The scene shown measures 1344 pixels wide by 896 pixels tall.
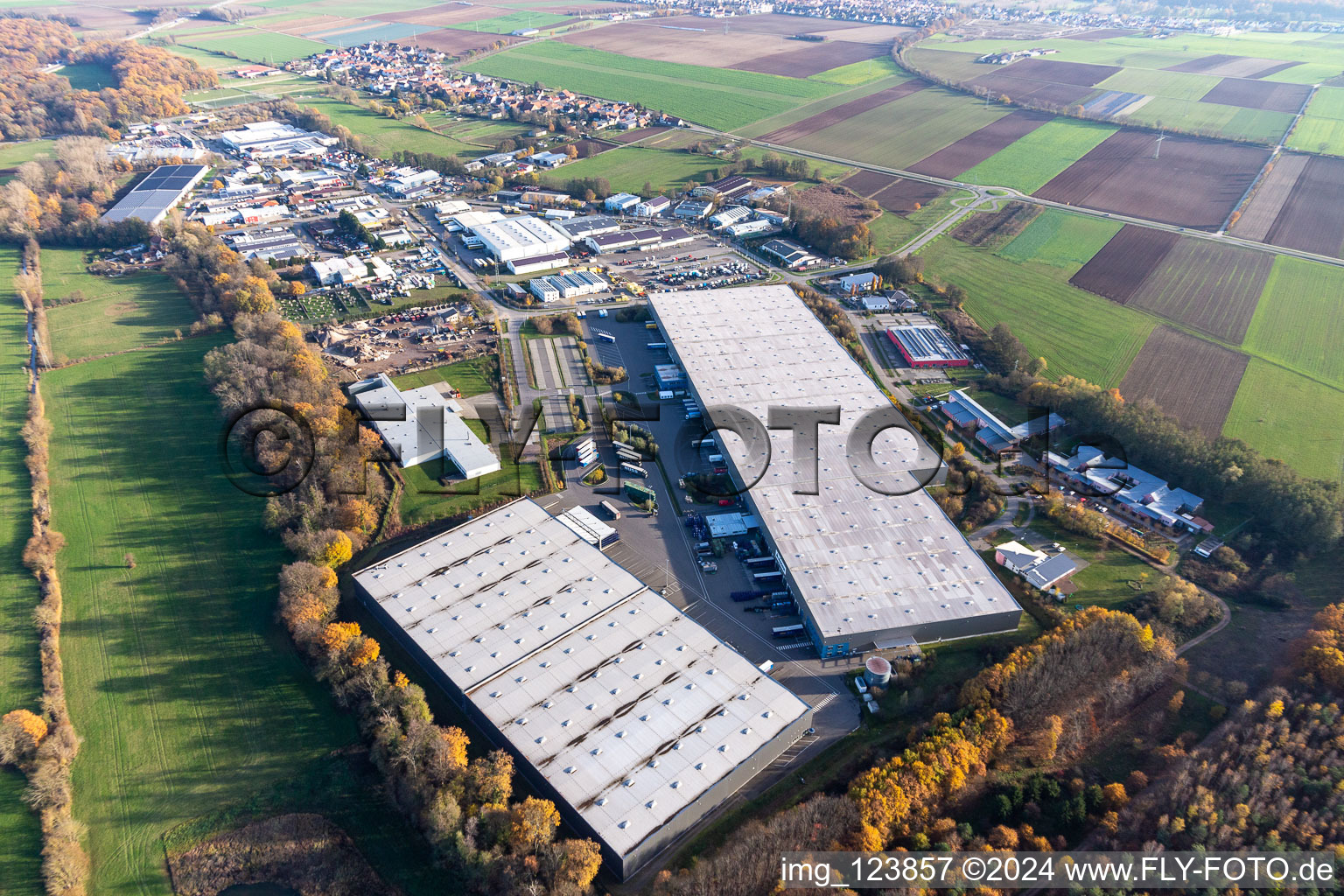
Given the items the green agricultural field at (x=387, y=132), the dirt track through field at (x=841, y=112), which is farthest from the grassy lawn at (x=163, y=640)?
the dirt track through field at (x=841, y=112)

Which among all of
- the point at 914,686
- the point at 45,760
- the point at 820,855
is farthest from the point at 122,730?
the point at 914,686

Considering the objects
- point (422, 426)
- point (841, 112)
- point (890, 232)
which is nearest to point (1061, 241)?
point (890, 232)

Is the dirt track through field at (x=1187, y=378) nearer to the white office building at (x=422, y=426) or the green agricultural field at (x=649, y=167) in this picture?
the white office building at (x=422, y=426)

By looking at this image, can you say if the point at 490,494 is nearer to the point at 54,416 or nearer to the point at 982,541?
the point at 982,541

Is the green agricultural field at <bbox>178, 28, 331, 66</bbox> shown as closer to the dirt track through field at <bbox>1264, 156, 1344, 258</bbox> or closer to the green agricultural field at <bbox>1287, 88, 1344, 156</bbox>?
the dirt track through field at <bbox>1264, 156, 1344, 258</bbox>

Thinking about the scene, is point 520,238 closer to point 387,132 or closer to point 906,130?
point 387,132

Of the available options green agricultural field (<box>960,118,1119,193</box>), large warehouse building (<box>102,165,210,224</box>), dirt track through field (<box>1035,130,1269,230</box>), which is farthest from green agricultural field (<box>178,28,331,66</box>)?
dirt track through field (<box>1035,130,1269,230</box>)
